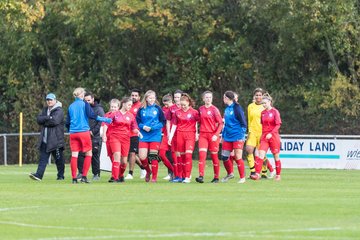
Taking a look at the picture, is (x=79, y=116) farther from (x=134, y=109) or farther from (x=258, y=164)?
(x=258, y=164)

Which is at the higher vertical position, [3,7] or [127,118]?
[3,7]

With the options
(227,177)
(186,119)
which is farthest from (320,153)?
(186,119)

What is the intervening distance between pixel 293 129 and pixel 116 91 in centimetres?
900

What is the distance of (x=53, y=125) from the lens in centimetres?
2648

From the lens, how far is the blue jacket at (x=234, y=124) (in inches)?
1016

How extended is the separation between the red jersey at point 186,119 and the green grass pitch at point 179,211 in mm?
1382

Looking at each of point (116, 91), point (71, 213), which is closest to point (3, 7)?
point (116, 91)

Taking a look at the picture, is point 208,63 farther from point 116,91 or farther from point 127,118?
point 127,118

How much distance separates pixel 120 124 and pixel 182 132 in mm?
1321

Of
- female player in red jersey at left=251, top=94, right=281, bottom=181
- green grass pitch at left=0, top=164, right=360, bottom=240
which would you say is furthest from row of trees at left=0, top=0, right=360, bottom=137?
green grass pitch at left=0, top=164, right=360, bottom=240

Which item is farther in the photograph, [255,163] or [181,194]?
[255,163]

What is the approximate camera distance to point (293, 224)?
15484mm

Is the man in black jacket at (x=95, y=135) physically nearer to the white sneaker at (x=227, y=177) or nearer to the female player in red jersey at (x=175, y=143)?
the female player in red jersey at (x=175, y=143)

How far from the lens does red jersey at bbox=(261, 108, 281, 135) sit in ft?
87.0
